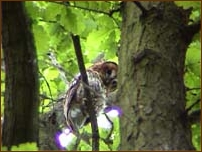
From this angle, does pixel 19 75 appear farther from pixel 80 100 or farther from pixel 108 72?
pixel 108 72

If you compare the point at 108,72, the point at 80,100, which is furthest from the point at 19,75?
the point at 108,72

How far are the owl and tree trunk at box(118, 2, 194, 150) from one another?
1.45m

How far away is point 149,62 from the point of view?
217 cm

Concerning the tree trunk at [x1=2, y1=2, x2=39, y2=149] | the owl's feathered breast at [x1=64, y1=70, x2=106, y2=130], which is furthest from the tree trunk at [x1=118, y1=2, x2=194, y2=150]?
the owl's feathered breast at [x1=64, y1=70, x2=106, y2=130]

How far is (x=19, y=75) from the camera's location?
6.00 feet

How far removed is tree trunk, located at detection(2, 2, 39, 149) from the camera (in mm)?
1788

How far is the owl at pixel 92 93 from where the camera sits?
383 cm

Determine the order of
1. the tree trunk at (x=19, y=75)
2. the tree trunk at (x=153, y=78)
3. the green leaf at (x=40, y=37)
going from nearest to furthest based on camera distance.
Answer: the tree trunk at (x=19, y=75), the tree trunk at (x=153, y=78), the green leaf at (x=40, y=37)

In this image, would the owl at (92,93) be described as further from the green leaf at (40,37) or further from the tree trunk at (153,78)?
the tree trunk at (153,78)

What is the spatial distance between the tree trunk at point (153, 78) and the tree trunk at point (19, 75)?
0.43m

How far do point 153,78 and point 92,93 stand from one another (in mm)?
1701

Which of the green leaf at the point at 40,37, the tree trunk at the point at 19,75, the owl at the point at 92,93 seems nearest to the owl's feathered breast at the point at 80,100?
the owl at the point at 92,93

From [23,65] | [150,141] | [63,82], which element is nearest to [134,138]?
[150,141]

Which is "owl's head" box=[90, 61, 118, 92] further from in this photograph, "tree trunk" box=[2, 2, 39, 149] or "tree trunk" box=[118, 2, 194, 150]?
"tree trunk" box=[2, 2, 39, 149]
